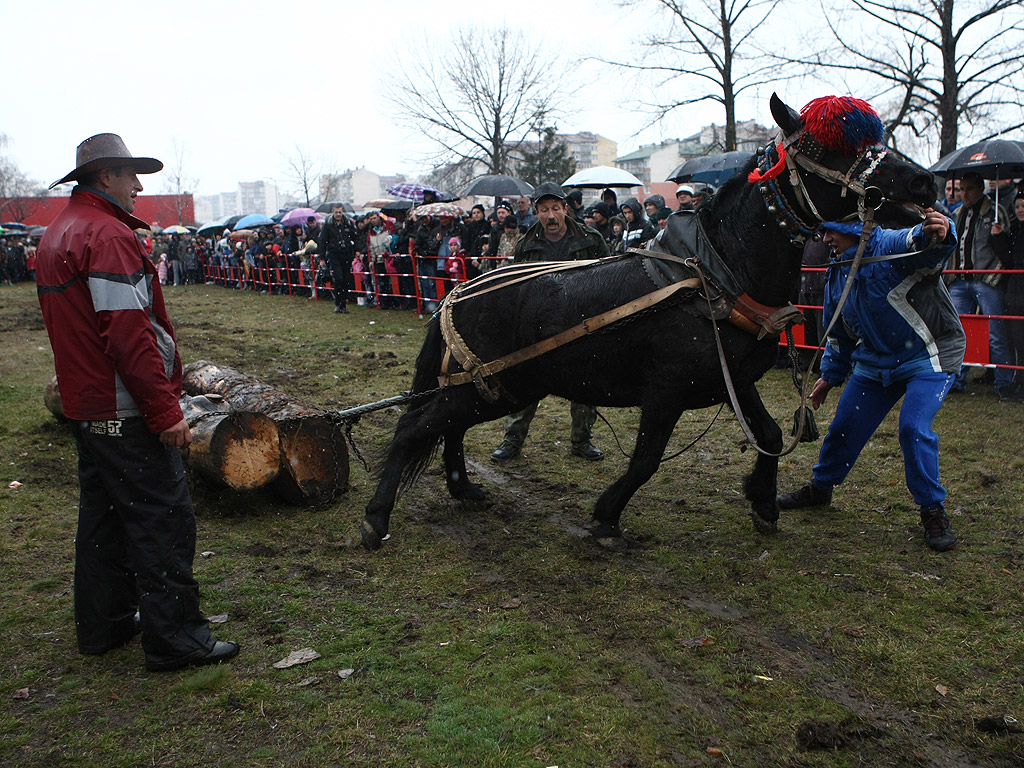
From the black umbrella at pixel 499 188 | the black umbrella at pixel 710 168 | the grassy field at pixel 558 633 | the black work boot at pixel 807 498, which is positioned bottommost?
the grassy field at pixel 558 633

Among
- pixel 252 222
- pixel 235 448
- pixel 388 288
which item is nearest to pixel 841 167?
pixel 235 448

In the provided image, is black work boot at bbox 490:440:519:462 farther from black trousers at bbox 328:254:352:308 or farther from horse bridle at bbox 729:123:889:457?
Answer: black trousers at bbox 328:254:352:308

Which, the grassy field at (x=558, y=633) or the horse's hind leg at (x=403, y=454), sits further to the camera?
the horse's hind leg at (x=403, y=454)

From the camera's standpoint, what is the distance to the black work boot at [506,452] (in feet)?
21.1

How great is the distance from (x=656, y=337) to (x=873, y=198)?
1.23 metres

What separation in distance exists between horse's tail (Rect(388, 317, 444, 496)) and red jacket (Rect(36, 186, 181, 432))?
188cm

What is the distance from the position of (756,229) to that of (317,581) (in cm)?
294

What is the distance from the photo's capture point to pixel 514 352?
4.66 m

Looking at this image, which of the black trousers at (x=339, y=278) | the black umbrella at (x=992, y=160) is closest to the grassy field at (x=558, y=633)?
the black umbrella at (x=992, y=160)

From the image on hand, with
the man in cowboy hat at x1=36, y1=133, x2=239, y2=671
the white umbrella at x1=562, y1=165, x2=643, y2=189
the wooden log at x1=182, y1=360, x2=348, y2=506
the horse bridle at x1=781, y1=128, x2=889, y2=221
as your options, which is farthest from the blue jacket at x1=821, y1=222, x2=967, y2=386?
the white umbrella at x1=562, y1=165, x2=643, y2=189

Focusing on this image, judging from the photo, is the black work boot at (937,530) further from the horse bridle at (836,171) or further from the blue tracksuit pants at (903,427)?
the horse bridle at (836,171)

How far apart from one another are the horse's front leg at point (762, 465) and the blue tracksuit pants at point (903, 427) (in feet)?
1.68

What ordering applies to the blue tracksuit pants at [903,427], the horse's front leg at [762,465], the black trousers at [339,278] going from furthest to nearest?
the black trousers at [339,278], the horse's front leg at [762,465], the blue tracksuit pants at [903,427]

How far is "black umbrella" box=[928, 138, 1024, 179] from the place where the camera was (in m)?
7.96
